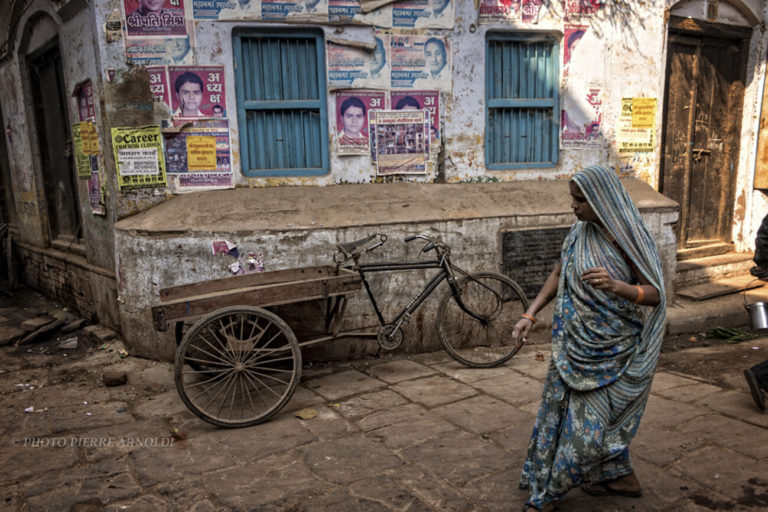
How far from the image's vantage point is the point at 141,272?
4660mm

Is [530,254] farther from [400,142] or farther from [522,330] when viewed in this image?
[522,330]

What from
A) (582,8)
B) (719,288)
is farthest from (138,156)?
(719,288)

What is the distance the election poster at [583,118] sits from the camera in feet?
19.1

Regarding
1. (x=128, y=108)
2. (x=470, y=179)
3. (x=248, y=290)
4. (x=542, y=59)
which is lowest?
(x=248, y=290)

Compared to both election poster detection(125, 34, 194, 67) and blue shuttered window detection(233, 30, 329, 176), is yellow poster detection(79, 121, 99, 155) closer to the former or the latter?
election poster detection(125, 34, 194, 67)

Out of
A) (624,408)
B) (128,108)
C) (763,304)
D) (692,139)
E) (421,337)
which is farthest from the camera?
(692,139)

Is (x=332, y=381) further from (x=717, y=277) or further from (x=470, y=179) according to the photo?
(x=717, y=277)

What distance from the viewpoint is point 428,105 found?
541 centimetres

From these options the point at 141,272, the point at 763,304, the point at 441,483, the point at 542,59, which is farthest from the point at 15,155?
the point at 763,304

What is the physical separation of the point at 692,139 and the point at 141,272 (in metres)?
6.41

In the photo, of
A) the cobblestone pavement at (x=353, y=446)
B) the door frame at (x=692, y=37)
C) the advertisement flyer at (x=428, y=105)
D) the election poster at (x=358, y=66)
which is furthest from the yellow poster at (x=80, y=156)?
the door frame at (x=692, y=37)

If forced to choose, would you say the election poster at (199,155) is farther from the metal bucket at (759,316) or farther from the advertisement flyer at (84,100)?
the metal bucket at (759,316)

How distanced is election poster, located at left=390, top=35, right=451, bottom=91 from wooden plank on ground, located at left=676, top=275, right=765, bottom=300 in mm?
3749

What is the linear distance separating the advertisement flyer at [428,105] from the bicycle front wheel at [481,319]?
58.4 inches
